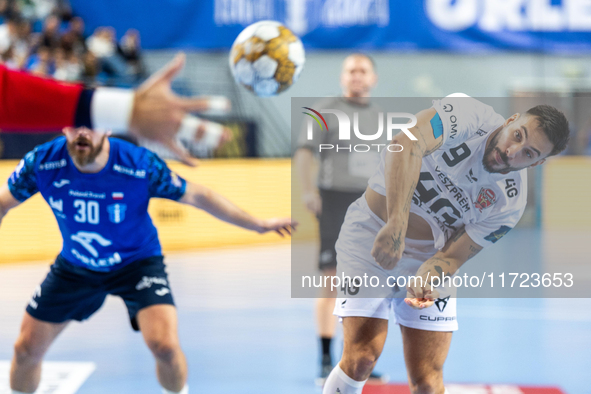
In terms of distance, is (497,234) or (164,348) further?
(164,348)

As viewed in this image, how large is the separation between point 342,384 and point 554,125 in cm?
138

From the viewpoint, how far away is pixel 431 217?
2.66 m

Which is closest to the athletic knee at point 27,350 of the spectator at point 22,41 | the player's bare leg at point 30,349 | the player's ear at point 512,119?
the player's bare leg at point 30,349

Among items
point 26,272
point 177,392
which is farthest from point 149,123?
point 26,272

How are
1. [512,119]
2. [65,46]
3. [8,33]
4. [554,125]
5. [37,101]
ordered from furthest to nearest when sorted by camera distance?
[65,46] < [8,33] < [512,119] < [554,125] < [37,101]

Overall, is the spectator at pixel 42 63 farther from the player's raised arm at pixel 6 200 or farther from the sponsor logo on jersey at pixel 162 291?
the sponsor logo on jersey at pixel 162 291

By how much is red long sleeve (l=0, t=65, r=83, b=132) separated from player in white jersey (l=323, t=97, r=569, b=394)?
1133 mm

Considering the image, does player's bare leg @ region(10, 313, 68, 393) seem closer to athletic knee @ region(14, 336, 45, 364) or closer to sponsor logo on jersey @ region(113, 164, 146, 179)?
athletic knee @ region(14, 336, 45, 364)

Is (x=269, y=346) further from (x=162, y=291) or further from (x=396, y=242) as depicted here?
(x=396, y=242)

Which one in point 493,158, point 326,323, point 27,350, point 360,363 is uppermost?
point 493,158

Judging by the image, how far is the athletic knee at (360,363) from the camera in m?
2.66

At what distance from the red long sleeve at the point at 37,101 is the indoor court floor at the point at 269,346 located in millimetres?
2438

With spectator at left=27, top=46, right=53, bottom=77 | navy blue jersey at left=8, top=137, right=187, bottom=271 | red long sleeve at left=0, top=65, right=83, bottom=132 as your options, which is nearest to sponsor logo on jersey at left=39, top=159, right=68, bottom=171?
navy blue jersey at left=8, top=137, right=187, bottom=271

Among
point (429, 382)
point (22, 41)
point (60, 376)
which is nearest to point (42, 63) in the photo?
point (22, 41)
